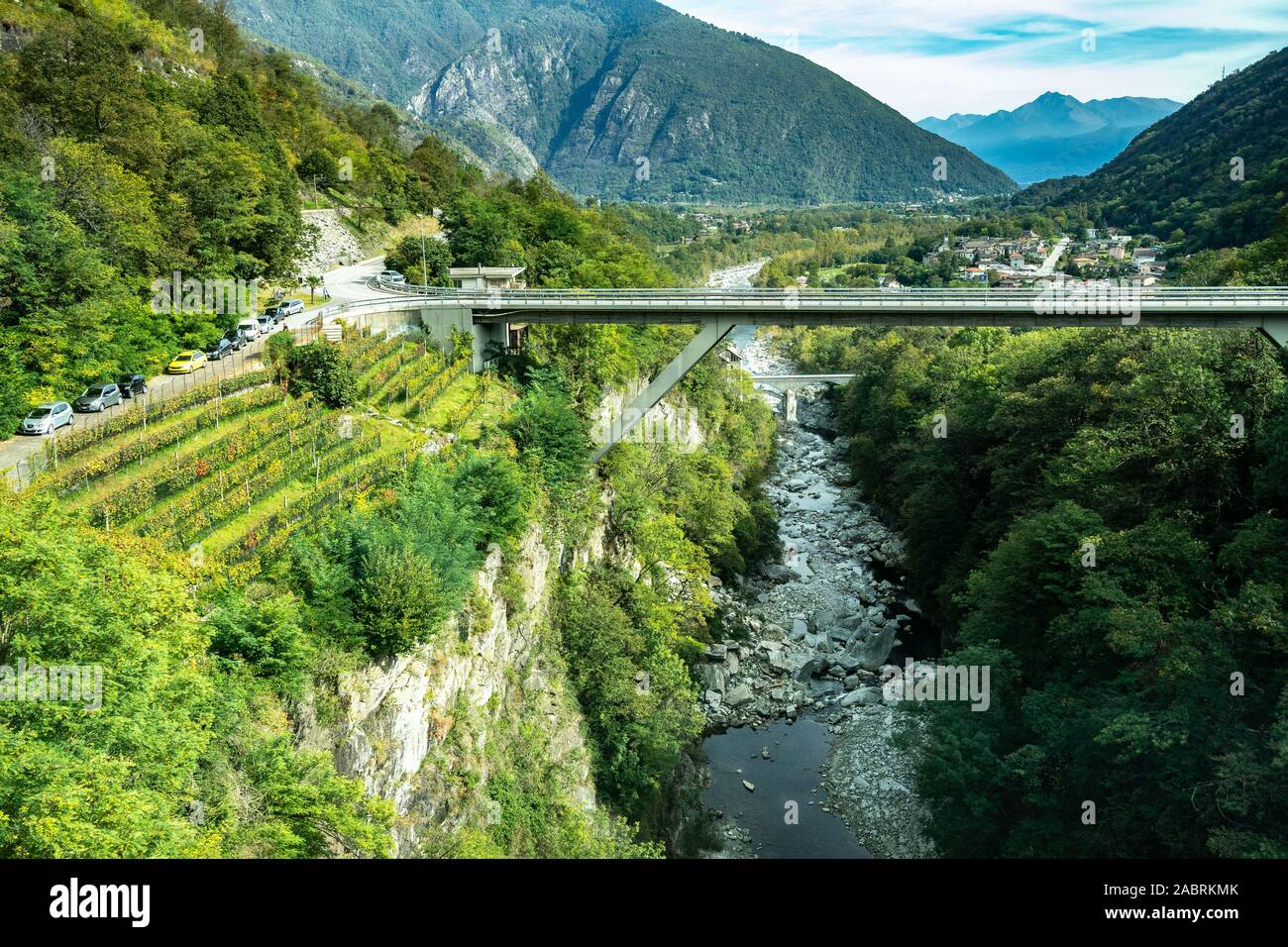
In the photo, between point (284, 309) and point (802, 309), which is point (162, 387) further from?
point (802, 309)

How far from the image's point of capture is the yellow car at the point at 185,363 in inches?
964

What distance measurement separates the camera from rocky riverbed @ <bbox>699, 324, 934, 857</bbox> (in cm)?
2384

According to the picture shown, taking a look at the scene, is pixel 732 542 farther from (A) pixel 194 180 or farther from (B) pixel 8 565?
(B) pixel 8 565

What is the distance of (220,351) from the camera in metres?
26.1

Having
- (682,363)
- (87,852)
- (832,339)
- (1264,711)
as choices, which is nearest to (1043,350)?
(682,363)

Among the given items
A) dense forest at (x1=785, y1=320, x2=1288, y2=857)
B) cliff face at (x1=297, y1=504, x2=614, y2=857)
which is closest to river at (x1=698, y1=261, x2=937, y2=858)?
dense forest at (x1=785, y1=320, x2=1288, y2=857)

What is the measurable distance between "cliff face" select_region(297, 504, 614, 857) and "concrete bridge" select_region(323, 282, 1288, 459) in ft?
31.0

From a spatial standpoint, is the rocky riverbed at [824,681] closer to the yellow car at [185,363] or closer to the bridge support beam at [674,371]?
the bridge support beam at [674,371]

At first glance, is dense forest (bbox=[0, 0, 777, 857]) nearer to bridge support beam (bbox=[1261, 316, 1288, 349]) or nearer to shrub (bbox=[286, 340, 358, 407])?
shrub (bbox=[286, 340, 358, 407])

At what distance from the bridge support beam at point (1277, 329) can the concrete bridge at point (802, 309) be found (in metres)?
0.02

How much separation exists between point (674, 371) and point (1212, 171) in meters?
60.2

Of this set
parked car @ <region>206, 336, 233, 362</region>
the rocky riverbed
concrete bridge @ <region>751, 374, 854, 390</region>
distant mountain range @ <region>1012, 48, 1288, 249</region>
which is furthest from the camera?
concrete bridge @ <region>751, 374, 854, 390</region>
